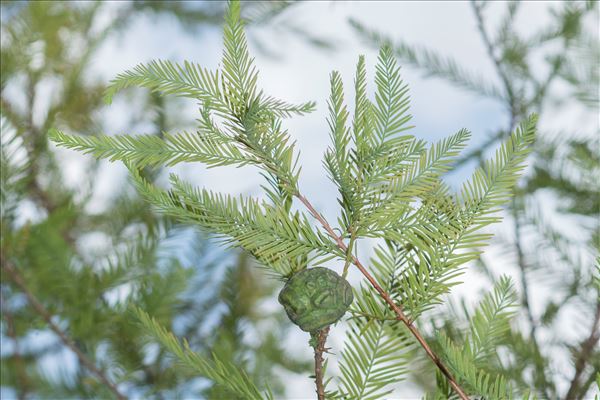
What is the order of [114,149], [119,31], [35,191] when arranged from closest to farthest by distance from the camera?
[114,149] → [35,191] → [119,31]

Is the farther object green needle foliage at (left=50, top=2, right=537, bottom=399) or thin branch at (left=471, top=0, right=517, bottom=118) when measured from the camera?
thin branch at (left=471, top=0, right=517, bottom=118)

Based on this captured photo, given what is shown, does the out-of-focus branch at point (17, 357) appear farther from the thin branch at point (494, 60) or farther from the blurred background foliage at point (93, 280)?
the thin branch at point (494, 60)

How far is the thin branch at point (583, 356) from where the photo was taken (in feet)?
1.37

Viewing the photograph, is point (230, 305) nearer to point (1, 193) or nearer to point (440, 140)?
point (1, 193)

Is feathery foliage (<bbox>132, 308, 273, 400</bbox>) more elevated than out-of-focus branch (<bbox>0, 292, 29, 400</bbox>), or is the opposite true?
out-of-focus branch (<bbox>0, 292, 29, 400</bbox>)

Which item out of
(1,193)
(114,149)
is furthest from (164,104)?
(114,149)

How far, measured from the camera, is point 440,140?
256 millimetres

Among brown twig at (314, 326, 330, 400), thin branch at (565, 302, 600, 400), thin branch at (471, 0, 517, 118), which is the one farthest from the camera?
thin branch at (471, 0, 517, 118)

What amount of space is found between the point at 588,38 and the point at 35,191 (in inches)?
22.9

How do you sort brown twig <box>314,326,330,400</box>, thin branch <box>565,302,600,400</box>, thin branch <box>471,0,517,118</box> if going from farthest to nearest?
thin branch <box>471,0,517,118</box>, thin branch <box>565,302,600,400</box>, brown twig <box>314,326,330,400</box>

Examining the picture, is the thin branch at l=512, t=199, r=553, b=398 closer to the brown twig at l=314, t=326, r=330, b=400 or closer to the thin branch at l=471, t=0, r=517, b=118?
the thin branch at l=471, t=0, r=517, b=118

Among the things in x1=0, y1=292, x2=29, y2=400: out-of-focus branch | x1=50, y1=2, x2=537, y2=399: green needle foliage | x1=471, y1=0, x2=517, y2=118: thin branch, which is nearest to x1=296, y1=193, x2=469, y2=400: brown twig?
x1=50, y1=2, x2=537, y2=399: green needle foliage

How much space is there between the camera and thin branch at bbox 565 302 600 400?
1.37 feet

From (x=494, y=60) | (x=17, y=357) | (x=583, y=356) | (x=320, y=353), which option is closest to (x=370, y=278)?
(x=320, y=353)
